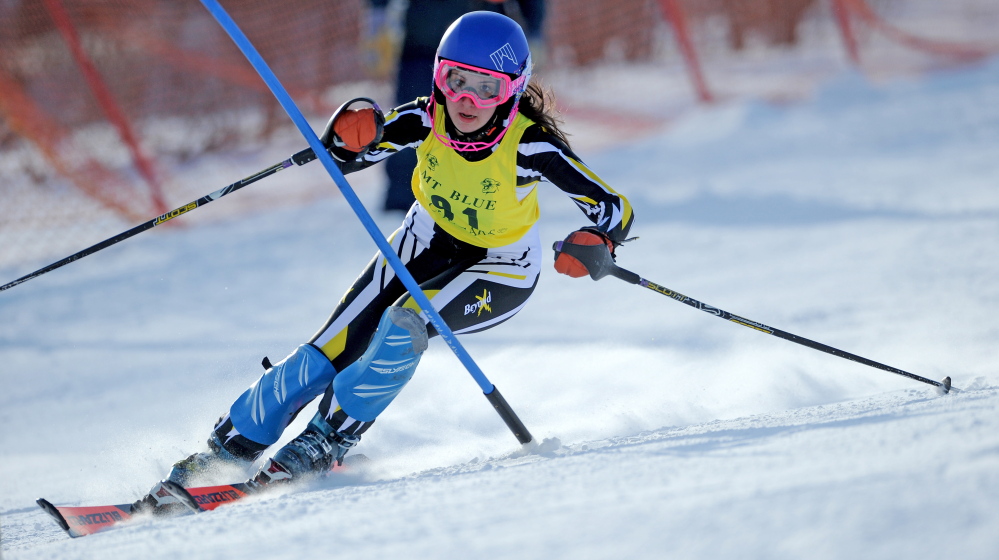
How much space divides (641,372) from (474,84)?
5.86ft

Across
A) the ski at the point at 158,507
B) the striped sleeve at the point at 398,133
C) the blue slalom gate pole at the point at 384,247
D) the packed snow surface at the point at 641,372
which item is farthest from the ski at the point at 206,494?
the striped sleeve at the point at 398,133

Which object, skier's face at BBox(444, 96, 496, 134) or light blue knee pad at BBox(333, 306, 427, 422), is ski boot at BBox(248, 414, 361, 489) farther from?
skier's face at BBox(444, 96, 496, 134)

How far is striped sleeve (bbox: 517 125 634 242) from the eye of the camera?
2.91 metres

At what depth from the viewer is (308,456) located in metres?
2.75

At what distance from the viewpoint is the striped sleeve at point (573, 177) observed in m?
2.91

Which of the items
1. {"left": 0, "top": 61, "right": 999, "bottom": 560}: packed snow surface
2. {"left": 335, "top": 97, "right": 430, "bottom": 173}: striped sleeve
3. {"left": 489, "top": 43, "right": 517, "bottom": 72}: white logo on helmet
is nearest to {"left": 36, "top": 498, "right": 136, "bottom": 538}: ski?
{"left": 0, "top": 61, "right": 999, "bottom": 560}: packed snow surface

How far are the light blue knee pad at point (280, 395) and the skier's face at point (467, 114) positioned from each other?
867 millimetres

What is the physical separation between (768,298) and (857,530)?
11.4 ft

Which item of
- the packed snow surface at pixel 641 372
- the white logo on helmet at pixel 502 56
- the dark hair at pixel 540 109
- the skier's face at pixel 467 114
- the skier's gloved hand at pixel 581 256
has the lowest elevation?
the packed snow surface at pixel 641 372

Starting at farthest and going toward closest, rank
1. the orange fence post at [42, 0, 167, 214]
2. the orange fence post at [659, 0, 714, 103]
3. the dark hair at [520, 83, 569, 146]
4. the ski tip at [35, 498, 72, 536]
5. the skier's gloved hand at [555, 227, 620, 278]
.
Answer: the orange fence post at [659, 0, 714, 103], the orange fence post at [42, 0, 167, 214], the dark hair at [520, 83, 569, 146], the skier's gloved hand at [555, 227, 620, 278], the ski tip at [35, 498, 72, 536]

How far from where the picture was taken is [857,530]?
162 centimetres

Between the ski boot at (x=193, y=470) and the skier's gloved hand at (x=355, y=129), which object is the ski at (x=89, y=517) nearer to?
the ski boot at (x=193, y=470)

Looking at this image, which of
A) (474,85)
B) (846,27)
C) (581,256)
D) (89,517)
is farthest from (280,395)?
(846,27)

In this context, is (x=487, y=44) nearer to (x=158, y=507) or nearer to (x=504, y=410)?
(x=504, y=410)
